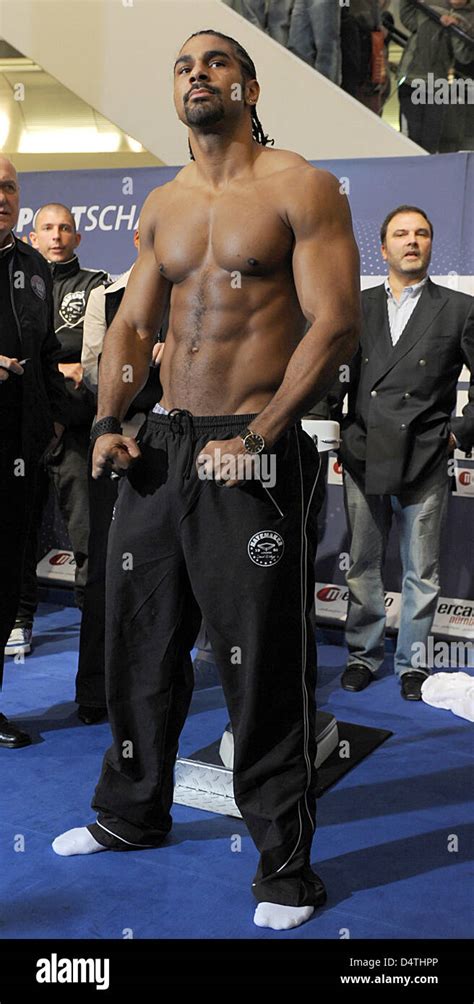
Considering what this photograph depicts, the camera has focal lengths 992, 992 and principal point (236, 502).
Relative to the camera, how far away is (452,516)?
4723 millimetres

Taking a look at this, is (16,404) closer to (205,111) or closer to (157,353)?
(157,353)

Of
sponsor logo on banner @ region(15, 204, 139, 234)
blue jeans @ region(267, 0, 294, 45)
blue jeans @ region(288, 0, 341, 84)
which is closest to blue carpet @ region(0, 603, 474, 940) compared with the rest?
sponsor logo on banner @ region(15, 204, 139, 234)

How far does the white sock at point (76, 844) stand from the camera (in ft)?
8.67

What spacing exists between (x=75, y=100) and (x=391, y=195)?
205 inches

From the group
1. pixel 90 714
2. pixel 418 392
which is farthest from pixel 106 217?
pixel 90 714

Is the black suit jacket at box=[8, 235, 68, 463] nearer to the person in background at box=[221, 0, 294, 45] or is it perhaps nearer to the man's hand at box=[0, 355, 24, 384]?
the man's hand at box=[0, 355, 24, 384]

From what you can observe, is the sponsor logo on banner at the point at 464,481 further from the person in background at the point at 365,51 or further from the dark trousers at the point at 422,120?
the person in background at the point at 365,51

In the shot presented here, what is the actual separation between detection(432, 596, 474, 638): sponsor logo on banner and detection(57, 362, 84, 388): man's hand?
198 centimetres

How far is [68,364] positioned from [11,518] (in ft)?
4.69

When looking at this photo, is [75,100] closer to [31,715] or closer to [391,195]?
[391,195]

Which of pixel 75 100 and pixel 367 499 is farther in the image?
pixel 75 100

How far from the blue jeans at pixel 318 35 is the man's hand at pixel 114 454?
4115mm

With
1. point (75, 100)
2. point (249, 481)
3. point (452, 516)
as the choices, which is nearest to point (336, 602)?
Result: point (452, 516)
